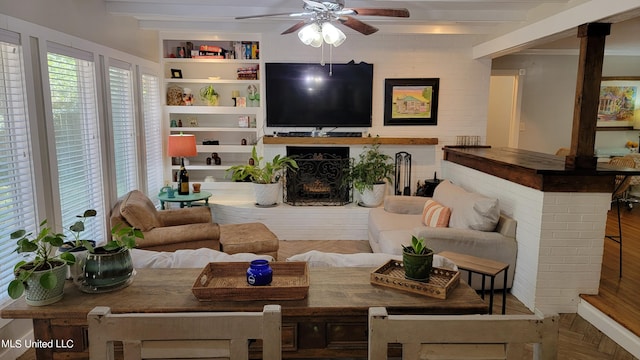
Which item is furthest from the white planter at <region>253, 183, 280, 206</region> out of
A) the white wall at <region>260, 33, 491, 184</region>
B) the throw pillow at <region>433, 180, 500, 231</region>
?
the throw pillow at <region>433, 180, 500, 231</region>

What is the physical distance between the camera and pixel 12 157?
2549 millimetres

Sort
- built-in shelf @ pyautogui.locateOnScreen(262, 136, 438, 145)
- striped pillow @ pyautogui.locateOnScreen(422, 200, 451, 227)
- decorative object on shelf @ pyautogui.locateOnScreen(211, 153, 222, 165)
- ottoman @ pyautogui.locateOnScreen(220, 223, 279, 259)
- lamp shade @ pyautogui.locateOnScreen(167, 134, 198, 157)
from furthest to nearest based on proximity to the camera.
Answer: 1. decorative object on shelf @ pyautogui.locateOnScreen(211, 153, 222, 165)
2. built-in shelf @ pyautogui.locateOnScreen(262, 136, 438, 145)
3. lamp shade @ pyautogui.locateOnScreen(167, 134, 198, 157)
4. striped pillow @ pyautogui.locateOnScreen(422, 200, 451, 227)
5. ottoman @ pyautogui.locateOnScreen(220, 223, 279, 259)

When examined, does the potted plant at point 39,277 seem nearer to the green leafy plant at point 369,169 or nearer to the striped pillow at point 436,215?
the striped pillow at point 436,215

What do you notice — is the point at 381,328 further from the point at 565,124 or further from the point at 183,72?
the point at 565,124

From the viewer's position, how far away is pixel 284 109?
5.34 metres

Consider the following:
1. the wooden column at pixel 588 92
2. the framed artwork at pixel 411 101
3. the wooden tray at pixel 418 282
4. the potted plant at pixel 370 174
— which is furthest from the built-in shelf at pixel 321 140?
the wooden tray at pixel 418 282

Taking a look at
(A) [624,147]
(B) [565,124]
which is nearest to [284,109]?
(B) [565,124]

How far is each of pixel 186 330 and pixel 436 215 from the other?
3178 millimetres

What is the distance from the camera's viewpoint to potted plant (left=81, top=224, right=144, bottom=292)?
1.69m

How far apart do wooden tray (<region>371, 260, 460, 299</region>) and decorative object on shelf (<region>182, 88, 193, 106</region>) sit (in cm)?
437

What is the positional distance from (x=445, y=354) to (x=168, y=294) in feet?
3.76

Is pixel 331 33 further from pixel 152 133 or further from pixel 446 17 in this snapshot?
pixel 152 133

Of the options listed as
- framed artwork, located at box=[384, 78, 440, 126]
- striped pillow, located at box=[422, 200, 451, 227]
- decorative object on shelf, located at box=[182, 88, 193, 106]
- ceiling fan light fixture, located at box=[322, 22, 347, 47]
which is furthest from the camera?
decorative object on shelf, located at box=[182, 88, 193, 106]

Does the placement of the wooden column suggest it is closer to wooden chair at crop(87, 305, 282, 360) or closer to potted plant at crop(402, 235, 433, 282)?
potted plant at crop(402, 235, 433, 282)
